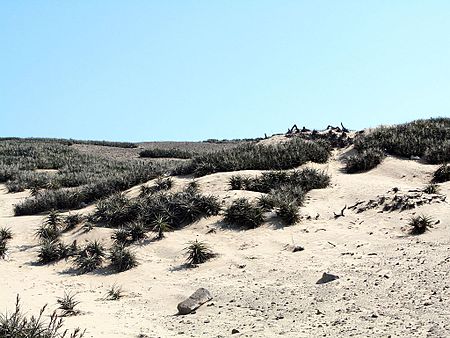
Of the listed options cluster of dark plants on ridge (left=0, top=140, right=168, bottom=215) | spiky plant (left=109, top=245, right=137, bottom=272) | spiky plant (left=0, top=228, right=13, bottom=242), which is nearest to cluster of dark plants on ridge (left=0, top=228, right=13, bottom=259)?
spiky plant (left=0, top=228, right=13, bottom=242)

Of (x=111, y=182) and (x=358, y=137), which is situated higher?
(x=358, y=137)

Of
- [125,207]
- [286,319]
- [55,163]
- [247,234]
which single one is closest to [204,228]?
[247,234]

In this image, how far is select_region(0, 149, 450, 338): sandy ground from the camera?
6332 mm

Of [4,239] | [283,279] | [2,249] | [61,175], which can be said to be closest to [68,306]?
[283,279]

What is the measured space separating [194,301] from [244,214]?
3709 millimetres

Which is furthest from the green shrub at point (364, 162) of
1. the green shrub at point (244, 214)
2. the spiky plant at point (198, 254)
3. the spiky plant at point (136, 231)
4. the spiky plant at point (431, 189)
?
the spiky plant at point (136, 231)

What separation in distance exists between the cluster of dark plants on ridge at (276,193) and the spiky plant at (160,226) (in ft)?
4.17

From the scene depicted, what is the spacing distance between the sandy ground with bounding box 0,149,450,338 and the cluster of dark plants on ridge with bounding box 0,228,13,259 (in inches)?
6.1

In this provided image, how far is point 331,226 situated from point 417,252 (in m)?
2.20

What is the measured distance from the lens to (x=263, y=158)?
14.7 metres

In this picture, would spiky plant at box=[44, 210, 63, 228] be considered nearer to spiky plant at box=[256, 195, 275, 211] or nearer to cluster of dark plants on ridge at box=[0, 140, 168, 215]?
cluster of dark plants on ridge at box=[0, 140, 168, 215]

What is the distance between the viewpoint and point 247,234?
1045 cm

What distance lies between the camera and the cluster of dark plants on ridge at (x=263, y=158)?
1445cm

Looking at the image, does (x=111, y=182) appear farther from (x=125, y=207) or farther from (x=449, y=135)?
(x=449, y=135)
